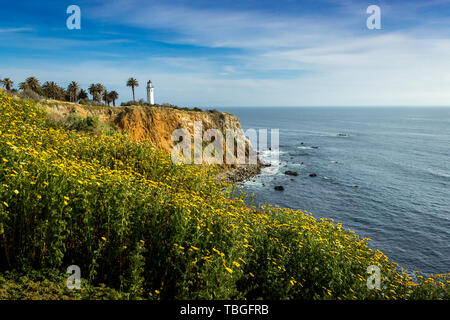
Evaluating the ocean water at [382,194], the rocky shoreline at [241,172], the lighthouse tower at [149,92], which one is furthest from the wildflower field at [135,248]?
the lighthouse tower at [149,92]

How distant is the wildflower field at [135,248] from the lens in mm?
5801

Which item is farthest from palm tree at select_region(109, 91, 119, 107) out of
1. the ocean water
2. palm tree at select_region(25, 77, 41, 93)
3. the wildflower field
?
the wildflower field

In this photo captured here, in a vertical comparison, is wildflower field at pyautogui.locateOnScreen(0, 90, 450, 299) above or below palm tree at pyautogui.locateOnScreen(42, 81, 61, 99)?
below

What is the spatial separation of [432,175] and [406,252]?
122ft

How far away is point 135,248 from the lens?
6.57 metres

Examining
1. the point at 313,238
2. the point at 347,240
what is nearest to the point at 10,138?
the point at 313,238

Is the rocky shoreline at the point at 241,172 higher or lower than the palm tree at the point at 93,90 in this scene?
lower

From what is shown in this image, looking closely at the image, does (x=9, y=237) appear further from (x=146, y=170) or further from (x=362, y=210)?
(x=362, y=210)

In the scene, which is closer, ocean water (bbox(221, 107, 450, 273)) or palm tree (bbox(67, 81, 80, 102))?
ocean water (bbox(221, 107, 450, 273))

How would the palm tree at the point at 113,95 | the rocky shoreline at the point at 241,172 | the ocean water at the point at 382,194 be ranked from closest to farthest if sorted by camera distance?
the ocean water at the point at 382,194
the rocky shoreline at the point at 241,172
the palm tree at the point at 113,95

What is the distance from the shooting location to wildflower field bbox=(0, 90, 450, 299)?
5.80 meters

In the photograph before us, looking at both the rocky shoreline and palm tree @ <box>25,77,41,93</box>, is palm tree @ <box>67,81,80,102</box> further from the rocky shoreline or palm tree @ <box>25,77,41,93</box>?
the rocky shoreline

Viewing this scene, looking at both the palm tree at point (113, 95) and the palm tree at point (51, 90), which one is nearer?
the palm tree at point (51, 90)

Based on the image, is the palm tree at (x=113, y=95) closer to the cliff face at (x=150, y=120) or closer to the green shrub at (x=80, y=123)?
the cliff face at (x=150, y=120)
